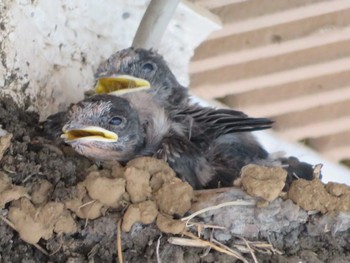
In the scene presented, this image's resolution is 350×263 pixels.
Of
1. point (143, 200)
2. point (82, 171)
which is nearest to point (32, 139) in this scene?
point (82, 171)

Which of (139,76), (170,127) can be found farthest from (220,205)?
(139,76)

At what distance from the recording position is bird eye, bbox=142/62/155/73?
3.45 meters

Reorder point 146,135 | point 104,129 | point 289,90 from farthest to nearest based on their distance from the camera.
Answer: point 289,90
point 146,135
point 104,129

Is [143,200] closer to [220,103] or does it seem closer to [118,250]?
[118,250]

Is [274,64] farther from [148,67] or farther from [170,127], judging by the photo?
[170,127]

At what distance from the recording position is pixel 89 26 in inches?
146

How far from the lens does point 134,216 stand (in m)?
2.89

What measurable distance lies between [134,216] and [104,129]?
34cm

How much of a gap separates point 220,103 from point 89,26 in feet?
2.04

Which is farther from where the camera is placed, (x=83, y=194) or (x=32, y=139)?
(x=32, y=139)

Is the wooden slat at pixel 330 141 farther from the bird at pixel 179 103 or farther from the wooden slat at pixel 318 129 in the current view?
the bird at pixel 179 103

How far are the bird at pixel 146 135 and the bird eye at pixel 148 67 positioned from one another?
0.17 metres

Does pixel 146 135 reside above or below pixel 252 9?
below

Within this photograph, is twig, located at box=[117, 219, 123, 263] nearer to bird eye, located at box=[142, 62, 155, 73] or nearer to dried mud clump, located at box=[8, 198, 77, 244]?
dried mud clump, located at box=[8, 198, 77, 244]
